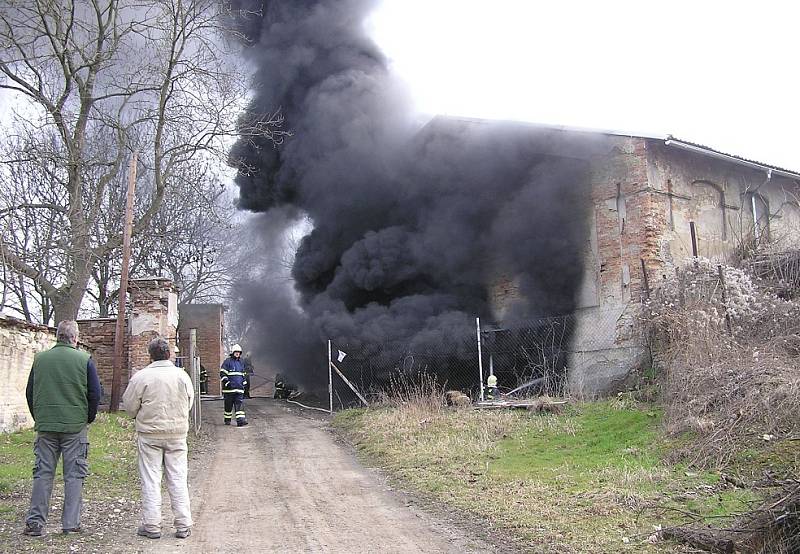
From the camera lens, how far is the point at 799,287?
11.9m

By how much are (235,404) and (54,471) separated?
28.6ft

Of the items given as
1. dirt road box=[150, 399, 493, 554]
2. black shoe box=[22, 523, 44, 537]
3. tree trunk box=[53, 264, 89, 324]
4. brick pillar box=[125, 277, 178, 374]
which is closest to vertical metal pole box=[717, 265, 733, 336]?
dirt road box=[150, 399, 493, 554]

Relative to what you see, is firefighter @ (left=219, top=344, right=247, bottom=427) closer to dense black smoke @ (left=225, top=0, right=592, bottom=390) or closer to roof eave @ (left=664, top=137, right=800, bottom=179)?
dense black smoke @ (left=225, top=0, right=592, bottom=390)

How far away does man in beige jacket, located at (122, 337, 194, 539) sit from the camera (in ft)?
19.0

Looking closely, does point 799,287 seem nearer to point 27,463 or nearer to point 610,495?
point 610,495

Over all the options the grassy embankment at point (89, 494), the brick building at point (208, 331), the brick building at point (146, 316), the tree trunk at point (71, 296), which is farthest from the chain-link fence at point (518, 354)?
the brick building at point (208, 331)

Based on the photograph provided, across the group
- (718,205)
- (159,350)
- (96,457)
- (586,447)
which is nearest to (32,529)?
(159,350)

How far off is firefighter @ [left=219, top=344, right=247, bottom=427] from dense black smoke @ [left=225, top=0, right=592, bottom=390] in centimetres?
308

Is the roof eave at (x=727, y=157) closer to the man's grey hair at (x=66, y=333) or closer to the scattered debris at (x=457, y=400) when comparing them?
the scattered debris at (x=457, y=400)

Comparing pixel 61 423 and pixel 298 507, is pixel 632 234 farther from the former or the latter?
pixel 61 423

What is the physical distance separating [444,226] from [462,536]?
11854 mm

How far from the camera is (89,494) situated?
7.46 m

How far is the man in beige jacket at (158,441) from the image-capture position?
19.0 ft

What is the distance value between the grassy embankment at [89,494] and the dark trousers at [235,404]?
2.82m
